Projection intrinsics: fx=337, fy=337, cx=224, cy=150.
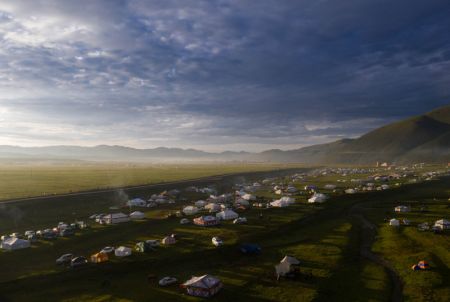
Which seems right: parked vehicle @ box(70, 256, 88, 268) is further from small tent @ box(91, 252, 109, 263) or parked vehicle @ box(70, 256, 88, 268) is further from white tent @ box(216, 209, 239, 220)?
white tent @ box(216, 209, 239, 220)

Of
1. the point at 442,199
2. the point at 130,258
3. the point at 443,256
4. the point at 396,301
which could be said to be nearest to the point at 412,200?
the point at 442,199

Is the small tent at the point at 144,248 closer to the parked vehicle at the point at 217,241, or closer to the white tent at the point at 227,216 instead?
the parked vehicle at the point at 217,241

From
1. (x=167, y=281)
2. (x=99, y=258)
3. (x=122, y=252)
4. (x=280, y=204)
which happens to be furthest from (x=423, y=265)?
(x=280, y=204)

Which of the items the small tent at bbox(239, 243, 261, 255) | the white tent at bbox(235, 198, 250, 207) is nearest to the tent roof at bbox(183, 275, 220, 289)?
the small tent at bbox(239, 243, 261, 255)

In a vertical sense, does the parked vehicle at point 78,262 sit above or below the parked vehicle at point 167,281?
above

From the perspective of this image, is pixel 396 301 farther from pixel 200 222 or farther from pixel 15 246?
pixel 15 246

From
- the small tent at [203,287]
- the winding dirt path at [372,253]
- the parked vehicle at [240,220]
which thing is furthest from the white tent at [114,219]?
the winding dirt path at [372,253]
